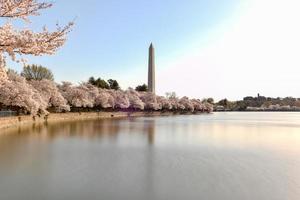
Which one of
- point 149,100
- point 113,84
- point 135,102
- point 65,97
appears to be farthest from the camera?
point 113,84

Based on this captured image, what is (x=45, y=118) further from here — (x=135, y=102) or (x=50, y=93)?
(x=135, y=102)

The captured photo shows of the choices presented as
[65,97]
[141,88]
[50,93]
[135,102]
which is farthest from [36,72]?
[141,88]

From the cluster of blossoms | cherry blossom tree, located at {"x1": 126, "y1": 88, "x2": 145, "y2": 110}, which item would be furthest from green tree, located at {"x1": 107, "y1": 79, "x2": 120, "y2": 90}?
cherry blossom tree, located at {"x1": 126, "y1": 88, "x2": 145, "y2": 110}

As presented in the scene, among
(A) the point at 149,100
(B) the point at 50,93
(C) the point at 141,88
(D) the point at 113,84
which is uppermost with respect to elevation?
(D) the point at 113,84

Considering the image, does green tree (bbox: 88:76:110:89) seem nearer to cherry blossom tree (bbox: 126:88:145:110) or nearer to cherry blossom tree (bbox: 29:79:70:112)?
cherry blossom tree (bbox: 126:88:145:110)

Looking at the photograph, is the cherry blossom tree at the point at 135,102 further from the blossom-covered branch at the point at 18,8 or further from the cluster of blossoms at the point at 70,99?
the blossom-covered branch at the point at 18,8

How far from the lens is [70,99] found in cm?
7531

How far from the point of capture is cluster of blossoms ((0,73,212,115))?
45.5 metres

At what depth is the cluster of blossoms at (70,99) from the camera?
45500mm

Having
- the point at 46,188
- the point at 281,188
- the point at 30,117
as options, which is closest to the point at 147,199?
the point at 46,188

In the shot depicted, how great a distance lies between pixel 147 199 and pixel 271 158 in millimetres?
10239

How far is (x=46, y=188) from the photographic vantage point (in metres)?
11.6

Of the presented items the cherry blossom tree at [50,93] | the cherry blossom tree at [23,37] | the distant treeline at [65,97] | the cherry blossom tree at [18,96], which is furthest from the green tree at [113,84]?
the cherry blossom tree at [23,37]

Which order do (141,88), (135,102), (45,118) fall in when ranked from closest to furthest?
(45,118)
(135,102)
(141,88)
